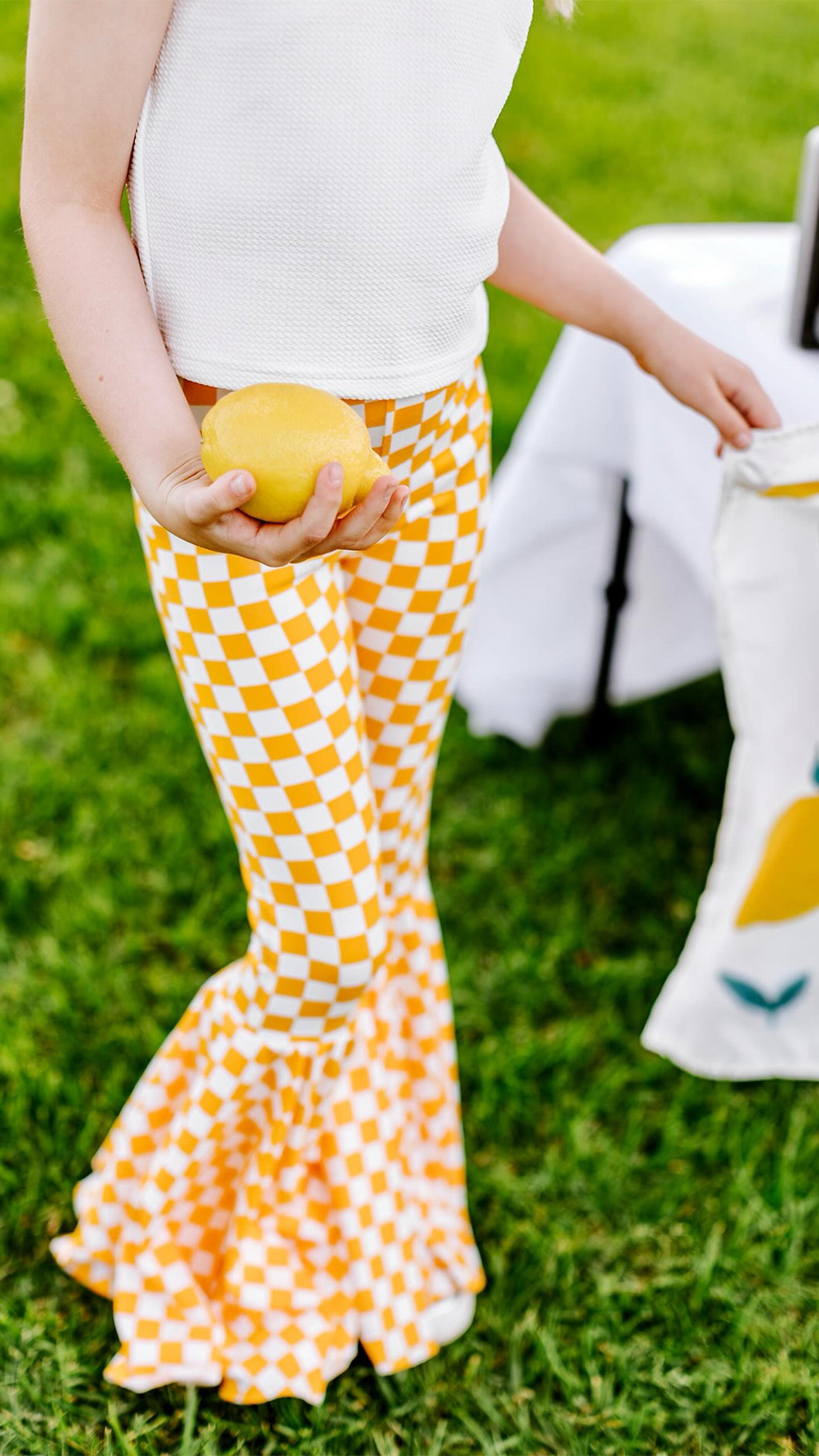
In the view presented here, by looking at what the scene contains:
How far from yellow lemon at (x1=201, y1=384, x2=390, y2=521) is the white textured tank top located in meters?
0.11

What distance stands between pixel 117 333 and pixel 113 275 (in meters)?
0.04

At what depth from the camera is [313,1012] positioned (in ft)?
4.19

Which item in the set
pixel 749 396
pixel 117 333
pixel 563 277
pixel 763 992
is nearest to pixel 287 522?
pixel 117 333

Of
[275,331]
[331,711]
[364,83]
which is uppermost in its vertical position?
[364,83]

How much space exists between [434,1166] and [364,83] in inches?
46.4

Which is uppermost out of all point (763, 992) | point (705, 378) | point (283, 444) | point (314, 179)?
point (314, 179)

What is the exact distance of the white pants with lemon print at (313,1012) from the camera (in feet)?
3.68

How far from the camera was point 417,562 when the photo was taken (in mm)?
1199

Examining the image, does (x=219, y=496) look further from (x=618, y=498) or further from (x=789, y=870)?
(x=618, y=498)

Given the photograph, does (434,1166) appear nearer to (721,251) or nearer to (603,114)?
(721,251)

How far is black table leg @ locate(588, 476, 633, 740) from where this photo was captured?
2.10 meters

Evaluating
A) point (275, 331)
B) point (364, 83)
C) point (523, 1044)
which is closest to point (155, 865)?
point (523, 1044)

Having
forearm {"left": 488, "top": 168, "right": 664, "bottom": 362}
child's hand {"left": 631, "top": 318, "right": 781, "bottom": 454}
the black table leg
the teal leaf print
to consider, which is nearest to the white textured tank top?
forearm {"left": 488, "top": 168, "right": 664, "bottom": 362}

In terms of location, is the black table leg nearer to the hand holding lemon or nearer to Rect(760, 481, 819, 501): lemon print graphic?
→ Rect(760, 481, 819, 501): lemon print graphic
